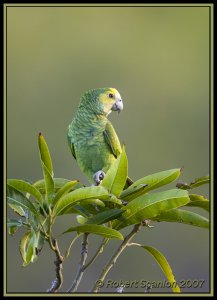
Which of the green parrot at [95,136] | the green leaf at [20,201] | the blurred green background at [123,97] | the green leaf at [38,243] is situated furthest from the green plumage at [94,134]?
the blurred green background at [123,97]

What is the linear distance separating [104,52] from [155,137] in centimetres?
431

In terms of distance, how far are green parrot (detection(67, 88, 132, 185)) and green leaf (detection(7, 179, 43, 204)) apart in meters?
1.45

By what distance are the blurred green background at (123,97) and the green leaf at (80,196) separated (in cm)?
506

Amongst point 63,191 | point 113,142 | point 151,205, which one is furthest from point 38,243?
point 113,142

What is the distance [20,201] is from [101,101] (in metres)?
2.13

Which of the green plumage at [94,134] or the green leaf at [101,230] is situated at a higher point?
the green plumage at [94,134]

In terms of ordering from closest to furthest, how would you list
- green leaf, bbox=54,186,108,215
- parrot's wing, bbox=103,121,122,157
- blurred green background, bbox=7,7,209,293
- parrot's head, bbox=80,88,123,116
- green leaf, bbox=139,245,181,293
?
green leaf, bbox=54,186,108,215, green leaf, bbox=139,245,181,293, parrot's wing, bbox=103,121,122,157, parrot's head, bbox=80,88,123,116, blurred green background, bbox=7,7,209,293

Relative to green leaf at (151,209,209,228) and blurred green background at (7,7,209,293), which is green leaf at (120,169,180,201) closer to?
green leaf at (151,209,209,228)

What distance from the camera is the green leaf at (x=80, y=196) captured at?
2.32 metres

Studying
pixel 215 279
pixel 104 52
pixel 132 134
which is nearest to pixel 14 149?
pixel 132 134

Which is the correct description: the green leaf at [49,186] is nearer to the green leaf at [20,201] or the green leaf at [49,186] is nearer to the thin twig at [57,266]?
the green leaf at [20,201]

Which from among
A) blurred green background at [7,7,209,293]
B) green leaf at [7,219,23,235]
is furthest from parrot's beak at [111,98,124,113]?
blurred green background at [7,7,209,293]

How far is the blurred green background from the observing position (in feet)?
31.8

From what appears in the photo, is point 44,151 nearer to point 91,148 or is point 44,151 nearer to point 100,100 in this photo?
point 91,148
